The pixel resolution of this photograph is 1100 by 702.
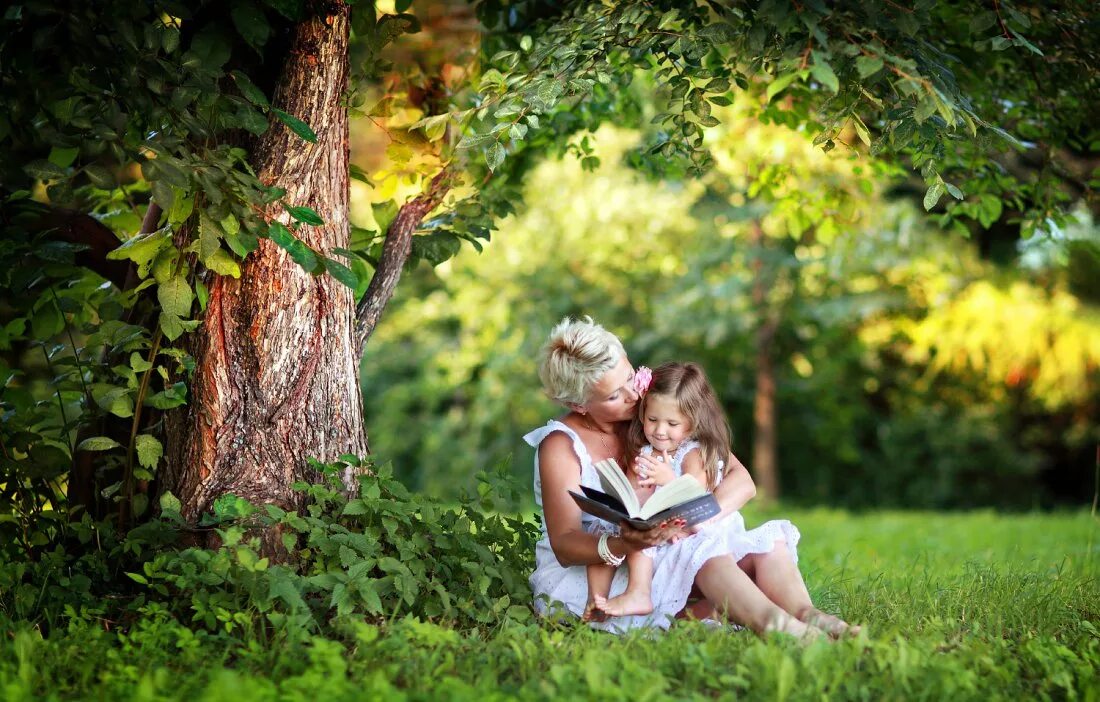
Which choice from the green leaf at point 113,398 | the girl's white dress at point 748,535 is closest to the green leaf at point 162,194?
the green leaf at point 113,398

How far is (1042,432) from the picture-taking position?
1350 cm

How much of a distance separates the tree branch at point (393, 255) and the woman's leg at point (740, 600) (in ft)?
5.29

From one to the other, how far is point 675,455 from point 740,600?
0.62 metres

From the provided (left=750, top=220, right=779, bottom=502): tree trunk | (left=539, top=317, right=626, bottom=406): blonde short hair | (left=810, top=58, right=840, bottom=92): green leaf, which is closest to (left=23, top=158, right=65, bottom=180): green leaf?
(left=539, top=317, right=626, bottom=406): blonde short hair

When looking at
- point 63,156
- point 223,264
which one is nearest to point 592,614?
point 223,264

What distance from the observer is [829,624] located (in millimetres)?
3283

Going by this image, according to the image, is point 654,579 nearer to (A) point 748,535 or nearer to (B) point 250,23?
(A) point 748,535

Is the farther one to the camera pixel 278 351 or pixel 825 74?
pixel 278 351

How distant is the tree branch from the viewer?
412 cm

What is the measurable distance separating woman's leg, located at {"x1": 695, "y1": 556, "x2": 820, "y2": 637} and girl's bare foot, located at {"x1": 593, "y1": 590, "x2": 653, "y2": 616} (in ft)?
0.67

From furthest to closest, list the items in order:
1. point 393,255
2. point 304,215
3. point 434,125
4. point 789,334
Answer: point 789,334, point 393,255, point 434,125, point 304,215

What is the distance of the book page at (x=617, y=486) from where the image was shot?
10.4 ft

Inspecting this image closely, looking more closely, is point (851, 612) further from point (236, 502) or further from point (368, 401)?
point (368, 401)

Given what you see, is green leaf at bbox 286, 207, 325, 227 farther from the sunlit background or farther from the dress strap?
the sunlit background
